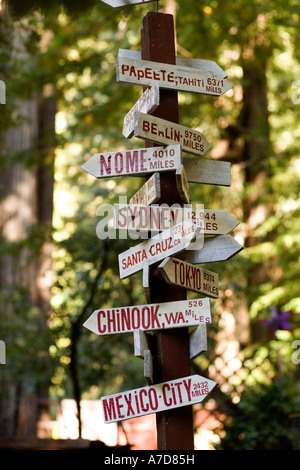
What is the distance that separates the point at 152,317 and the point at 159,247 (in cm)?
34

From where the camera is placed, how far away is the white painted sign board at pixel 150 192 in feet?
9.99

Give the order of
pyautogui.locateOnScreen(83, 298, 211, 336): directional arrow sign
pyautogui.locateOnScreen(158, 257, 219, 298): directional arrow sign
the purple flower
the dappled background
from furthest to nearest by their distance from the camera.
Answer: the purple flower → the dappled background → pyautogui.locateOnScreen(83, 298, 211, 336): directional arrow sign → pyautogui.locateOnScreen(158, 257, 219, 298): directional arrow sign

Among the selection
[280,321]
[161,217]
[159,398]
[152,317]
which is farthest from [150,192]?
[280,321]

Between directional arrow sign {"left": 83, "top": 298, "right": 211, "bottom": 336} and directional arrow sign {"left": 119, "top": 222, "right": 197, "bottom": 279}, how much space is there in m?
0.22

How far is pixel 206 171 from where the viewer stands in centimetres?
328

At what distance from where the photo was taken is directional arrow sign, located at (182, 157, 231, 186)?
10.6 ft

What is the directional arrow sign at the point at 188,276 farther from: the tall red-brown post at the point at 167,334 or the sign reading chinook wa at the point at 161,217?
the sign reading chinook wa at the point at 161,217

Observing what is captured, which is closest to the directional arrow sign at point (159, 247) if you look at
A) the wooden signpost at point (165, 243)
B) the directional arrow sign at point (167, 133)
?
the wooden signpost at point (165, 243)

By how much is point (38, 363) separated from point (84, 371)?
55cm

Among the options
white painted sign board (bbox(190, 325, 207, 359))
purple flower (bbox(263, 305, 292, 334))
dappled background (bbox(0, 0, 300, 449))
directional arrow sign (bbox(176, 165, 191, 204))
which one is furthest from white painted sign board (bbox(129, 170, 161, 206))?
→ purple flower (bbox(263, 305, 292, 334))

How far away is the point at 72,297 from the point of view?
653 centimetres

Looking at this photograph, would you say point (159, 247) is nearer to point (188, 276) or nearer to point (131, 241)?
point (188, 276)

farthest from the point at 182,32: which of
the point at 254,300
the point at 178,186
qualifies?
the point at 178,186

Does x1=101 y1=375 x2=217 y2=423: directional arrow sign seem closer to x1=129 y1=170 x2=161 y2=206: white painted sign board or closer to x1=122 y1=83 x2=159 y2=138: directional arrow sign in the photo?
x1=129 y1=170 x2=161 y2=206: white painted sign board
